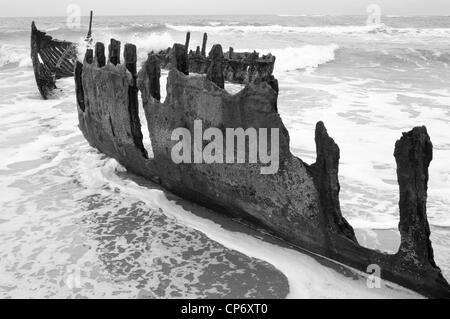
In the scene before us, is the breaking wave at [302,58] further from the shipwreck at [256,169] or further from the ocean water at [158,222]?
the shipwreck at [256,169]

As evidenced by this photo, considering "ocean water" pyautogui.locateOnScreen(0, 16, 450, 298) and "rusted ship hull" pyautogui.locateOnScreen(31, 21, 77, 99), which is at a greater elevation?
"rusted ship hull" pyautogui.locateOnScreen(31, 21, 77, 99)

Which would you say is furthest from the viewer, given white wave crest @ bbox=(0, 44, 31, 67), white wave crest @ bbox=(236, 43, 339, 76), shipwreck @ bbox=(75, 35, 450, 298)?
white wave crest @ bbox=(236, 43, 339, 76)

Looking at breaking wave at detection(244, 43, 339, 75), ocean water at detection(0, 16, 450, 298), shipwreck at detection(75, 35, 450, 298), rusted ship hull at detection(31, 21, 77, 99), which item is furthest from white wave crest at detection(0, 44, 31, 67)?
shipwreck at detection(75, 35, 450, 298)

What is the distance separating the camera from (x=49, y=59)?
14359 mm

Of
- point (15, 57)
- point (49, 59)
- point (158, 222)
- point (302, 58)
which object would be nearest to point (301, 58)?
point (302, 58)

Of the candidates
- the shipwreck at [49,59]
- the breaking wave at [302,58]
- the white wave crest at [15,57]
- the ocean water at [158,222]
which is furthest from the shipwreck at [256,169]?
the white wave crest at [15,57]

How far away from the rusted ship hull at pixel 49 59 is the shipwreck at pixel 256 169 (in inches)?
279

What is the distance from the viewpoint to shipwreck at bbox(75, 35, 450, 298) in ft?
9.98

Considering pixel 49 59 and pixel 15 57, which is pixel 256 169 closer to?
pixel 49 59

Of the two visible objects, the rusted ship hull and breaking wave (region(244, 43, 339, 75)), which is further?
breaking wave (region(244, 43, 339, 75))

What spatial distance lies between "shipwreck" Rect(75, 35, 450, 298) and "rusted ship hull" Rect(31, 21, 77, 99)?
23.3ft

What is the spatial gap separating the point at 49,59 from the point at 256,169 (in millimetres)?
12382

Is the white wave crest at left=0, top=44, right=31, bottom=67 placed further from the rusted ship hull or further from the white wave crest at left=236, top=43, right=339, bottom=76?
the white wave crest at left=236, top=43, right=339, bottom=76
